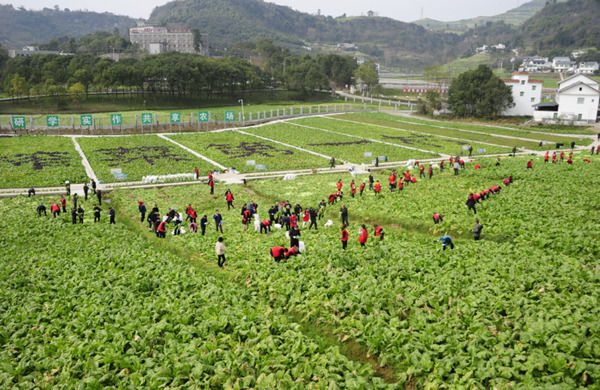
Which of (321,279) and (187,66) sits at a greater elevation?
(187,66)

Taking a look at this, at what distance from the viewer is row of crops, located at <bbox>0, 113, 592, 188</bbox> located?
5172cm

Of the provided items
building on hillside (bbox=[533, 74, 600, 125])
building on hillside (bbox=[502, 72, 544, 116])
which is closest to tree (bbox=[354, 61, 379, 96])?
building on hillside (bbox=[502, 72, 544, 116])

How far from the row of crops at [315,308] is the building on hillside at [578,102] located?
7013 cm

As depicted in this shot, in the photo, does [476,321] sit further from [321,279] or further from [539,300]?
[321,279]

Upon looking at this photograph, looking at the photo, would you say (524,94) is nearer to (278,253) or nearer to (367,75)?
(367,75)

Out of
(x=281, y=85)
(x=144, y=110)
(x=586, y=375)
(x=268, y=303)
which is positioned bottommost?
(x=268, y=303)

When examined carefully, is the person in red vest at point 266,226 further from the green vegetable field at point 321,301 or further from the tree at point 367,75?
the tree at point 367,75

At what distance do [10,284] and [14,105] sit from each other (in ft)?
367

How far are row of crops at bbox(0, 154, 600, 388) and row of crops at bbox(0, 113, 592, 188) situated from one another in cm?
2563

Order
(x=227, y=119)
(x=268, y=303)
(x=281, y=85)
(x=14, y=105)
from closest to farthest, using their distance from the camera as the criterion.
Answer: (x=268, y=303) → (x=227, y=119) → (x=14, y=105) → (x=281, y=85)

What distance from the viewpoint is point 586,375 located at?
1108 centimetres

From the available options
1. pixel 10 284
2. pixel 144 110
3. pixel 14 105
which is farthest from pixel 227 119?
pixel 10 284

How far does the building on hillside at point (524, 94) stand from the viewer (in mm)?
98688

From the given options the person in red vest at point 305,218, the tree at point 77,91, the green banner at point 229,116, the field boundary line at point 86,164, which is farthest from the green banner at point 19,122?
the person in red vest at point 305,218
